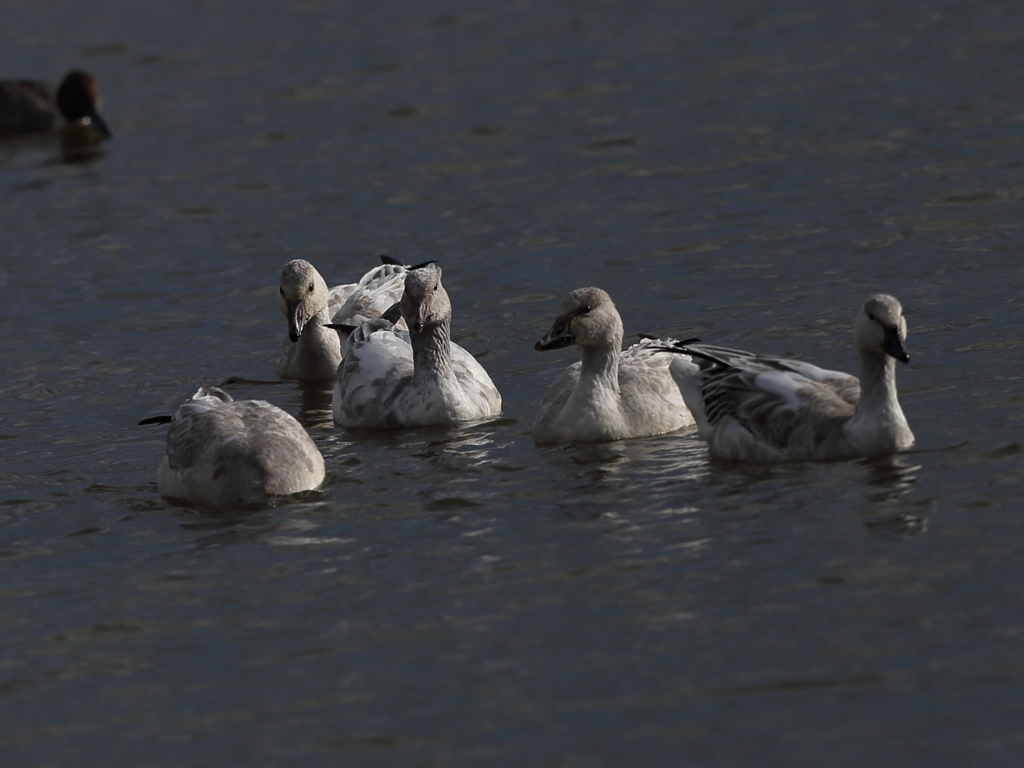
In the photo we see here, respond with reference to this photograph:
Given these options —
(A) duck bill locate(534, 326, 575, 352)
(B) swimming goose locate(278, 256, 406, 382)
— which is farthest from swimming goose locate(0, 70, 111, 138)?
(A) duck bill locate(534, 326, 575, 352)

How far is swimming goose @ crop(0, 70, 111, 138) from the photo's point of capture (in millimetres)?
27172

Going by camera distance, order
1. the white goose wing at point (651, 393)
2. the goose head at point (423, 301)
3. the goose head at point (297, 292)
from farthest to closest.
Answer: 1. the goose head at point (297, 292)
2. the goose head at point (423, 301)
3. the white goose wing at point (651, 393)

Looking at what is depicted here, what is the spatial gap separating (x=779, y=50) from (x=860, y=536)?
17.6 meters

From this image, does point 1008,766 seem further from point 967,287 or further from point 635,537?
point 967,287

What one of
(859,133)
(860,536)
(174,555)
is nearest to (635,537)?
(860,536)

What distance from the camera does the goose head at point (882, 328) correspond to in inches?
456

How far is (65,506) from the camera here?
1222 centimetres

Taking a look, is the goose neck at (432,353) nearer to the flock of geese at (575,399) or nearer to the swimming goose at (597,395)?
the flock of geese at (575,399)

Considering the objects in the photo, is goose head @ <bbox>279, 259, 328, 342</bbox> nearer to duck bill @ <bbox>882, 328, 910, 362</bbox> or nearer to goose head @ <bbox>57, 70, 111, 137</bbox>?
duck bill @ <bbox>882, 328, 910, 362</bbox>

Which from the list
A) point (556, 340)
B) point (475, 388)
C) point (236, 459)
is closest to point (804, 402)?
point (556, 340)

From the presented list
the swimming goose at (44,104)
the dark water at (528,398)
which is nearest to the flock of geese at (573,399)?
the dark water at (528,398)

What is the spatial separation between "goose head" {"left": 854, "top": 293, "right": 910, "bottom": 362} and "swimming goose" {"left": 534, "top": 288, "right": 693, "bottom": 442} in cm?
192

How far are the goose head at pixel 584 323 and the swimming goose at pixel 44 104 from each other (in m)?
15.8

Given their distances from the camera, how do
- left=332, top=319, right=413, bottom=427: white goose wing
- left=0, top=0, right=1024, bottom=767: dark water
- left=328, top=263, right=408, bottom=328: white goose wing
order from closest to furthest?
left=0, top=0, right=1024, bottom=767: dark water
left=332, top=319, right=413, bottom=427: white goose wing
left=328, top=263, right=408, bottom=328: white goose wing
